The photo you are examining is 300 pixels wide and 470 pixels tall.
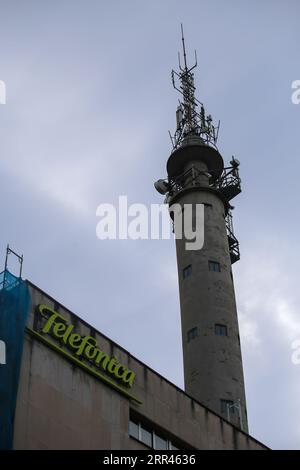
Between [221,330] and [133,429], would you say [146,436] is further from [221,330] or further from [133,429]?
[221,330]

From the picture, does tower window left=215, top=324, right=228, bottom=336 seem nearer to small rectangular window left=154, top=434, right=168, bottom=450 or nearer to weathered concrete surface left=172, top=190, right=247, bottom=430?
weathered concrete surface left=172, top=190, right=247, bottom=430

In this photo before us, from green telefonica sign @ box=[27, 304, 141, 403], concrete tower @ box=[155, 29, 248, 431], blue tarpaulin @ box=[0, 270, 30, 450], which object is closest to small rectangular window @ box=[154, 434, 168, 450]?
green telefonica sign @ box=[27, 304, 141, 403]

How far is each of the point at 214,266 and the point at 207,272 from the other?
114 cm

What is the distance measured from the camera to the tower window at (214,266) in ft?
211

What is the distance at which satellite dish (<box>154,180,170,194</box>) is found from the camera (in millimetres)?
72000

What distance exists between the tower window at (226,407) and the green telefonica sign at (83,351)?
2082 centimetres

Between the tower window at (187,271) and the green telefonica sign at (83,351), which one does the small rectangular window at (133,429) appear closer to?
the green telefonica sign at (83,351)

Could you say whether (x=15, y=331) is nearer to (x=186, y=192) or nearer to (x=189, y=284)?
(x=189, y=284)

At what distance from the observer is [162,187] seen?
71938 millimetres

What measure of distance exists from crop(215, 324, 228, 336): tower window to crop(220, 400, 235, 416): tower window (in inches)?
229

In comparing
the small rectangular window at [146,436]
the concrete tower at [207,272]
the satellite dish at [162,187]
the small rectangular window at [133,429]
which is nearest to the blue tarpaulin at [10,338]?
the small rectangular window at [133,429]
